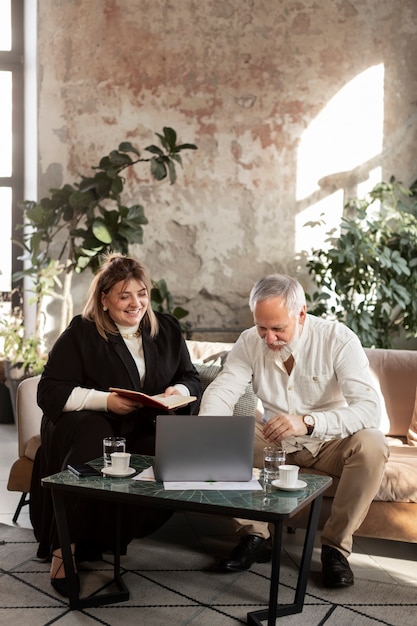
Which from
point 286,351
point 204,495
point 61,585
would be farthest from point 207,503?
point 286,351

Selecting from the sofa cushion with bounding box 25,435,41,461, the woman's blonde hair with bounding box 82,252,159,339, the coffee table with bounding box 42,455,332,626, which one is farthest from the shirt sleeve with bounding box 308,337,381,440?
the sofa cushion with bounding box 25,435,41,461

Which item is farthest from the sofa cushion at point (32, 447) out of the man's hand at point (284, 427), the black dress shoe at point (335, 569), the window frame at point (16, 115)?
the window frame at point (16, 115)

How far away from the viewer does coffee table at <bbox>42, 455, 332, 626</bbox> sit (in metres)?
2.42

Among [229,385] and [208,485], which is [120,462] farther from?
[229,385]

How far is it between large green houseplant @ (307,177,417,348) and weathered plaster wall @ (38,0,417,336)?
28 centimetres

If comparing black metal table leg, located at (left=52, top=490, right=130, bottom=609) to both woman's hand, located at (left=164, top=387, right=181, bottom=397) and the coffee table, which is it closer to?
the coffee table

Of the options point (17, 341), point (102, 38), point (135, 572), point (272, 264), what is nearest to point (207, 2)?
point (102, 38)

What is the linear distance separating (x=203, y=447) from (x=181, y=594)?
0.66m

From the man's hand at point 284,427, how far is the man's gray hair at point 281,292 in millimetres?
408

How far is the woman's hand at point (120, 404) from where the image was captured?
328 centimetres

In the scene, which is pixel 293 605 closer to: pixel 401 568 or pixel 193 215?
pixel 401 568

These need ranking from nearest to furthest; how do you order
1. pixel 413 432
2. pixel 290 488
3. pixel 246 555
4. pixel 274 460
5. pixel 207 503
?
pixel 207 503 → pixel 290 488 → pixel 274 460 → pixel 246 555 → pixel 413 432

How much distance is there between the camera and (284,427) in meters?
3.09

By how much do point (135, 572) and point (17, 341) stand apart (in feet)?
9.82
